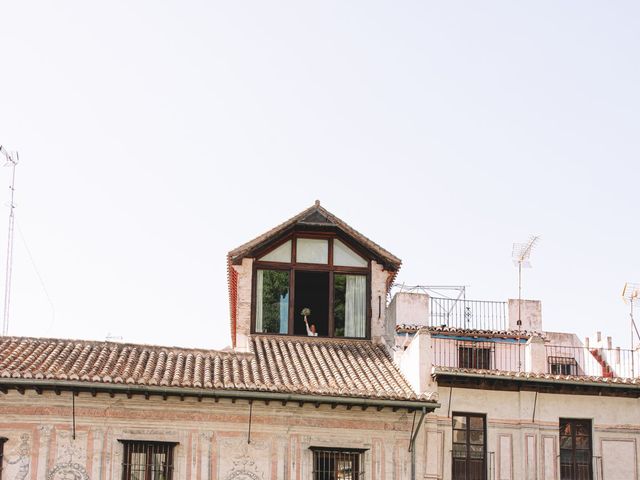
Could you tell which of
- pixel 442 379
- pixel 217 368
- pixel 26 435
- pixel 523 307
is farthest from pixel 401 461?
pixel 523 307

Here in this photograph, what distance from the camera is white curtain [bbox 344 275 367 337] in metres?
28.4

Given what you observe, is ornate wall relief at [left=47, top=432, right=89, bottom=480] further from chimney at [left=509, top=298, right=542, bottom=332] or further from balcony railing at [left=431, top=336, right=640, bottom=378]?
chimney at [left=509, top=298, right=542, bottom=332]

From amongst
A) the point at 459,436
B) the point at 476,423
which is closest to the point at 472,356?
the point at 476,423

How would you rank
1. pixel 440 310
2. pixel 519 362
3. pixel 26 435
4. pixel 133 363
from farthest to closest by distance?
1. pixel 440 310
2. pixel 519 362
3. pixel 133 363
4. pixel 26 435

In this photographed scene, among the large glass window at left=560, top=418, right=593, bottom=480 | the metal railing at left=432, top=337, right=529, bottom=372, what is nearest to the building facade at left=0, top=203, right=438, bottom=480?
the large glass window at left=560, top=418, right=593, bottom=480

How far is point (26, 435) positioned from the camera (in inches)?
894

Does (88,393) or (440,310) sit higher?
(440,310)

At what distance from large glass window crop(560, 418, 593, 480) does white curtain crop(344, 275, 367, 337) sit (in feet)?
18.5

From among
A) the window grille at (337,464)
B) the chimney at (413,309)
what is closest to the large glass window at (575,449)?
the window grille at (337,464)

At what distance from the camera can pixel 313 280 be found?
28719 mm

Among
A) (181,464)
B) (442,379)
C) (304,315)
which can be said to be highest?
(304,315)

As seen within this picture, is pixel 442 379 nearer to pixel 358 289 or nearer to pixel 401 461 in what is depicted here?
pixel 401 461

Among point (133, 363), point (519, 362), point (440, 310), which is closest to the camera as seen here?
point (133, 363)

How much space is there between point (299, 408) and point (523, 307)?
14.3 meters
